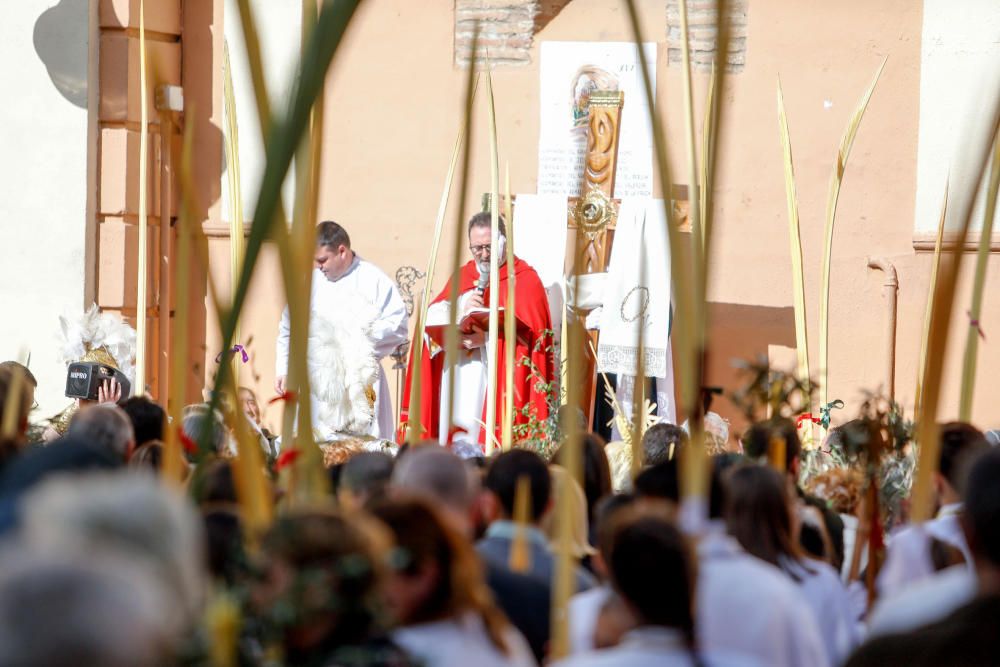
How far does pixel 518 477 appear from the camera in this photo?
11.3ft

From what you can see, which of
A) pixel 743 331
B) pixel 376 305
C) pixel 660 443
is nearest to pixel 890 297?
pixel 743 331

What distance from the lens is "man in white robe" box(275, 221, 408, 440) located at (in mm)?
8555

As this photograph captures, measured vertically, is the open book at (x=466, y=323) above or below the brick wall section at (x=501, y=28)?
below

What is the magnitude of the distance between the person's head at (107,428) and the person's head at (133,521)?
2062 millimetres

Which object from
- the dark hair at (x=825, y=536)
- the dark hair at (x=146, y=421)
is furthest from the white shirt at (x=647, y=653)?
the dark hair at (x=146, y=421)

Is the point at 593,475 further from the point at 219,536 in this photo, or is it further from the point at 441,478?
the point at 219,536

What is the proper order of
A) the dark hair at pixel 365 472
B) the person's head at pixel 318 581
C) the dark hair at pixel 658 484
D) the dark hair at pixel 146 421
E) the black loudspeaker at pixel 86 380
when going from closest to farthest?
the person's head at pixel 318 581 → the dark hair at pixel 658 484 → the dark hair at pixel 365 472 → the dark hair at pixel 146 421 → the black loudspeaker at pixel 86 380

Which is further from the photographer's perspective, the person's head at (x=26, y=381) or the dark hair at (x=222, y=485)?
the person's head at (x=26, y=381)

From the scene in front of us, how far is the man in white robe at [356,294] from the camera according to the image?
8.55 meters

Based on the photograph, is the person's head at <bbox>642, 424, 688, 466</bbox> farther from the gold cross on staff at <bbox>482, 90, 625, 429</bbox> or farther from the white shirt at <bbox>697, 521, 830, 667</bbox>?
the gold cross on staff at <bbox>482, 90, 625, 429</bbox>

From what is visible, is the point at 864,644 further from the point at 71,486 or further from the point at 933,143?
the point at 933,143

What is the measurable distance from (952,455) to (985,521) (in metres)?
1.74

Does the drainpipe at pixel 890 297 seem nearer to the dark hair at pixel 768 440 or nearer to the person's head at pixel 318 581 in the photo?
the dark hair at pixel 768 440

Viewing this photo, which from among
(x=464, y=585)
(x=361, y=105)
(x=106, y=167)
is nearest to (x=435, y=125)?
(x=361, y=105)
